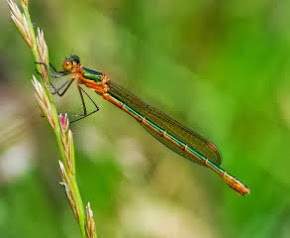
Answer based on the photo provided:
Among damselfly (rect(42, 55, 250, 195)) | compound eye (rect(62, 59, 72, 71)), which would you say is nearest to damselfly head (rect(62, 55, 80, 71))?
compound eye (rect(62, 59, 72, 71))

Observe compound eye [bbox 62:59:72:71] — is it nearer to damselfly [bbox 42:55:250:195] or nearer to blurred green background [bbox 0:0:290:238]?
damselfly [bbox 42:55:250:195]

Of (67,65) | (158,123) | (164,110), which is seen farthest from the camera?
(164,110)

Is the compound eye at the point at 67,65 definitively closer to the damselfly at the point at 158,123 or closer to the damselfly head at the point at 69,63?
the damselfly head at the point at 69,63

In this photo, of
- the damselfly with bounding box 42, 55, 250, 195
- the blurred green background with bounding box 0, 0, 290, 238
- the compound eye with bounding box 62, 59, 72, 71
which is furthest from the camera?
the blurred green background with bounding box 0, 0, 290, 238

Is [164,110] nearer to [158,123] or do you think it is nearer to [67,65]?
[158,123]

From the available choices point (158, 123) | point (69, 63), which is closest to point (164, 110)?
point (158, 123)

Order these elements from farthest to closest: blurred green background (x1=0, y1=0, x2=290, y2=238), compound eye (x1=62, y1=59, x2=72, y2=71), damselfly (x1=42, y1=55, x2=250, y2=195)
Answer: blurred green background (x1=0, y1=0, x2=290, y2=238)
damselfly (x1=42, y1=55, x2=250, y2=195)
compound eye (x1=62, y1=59, x2=72, y2=71)

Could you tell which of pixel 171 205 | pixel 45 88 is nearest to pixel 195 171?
pixel 171 205

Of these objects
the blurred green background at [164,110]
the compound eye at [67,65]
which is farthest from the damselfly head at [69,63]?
the blurred green background at [164,110]
